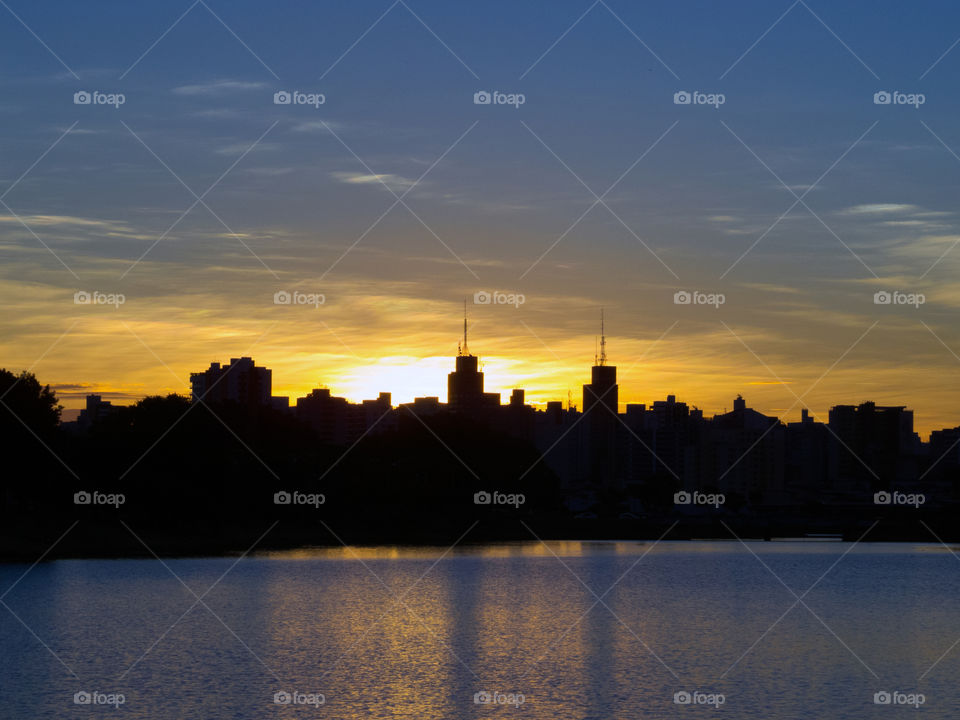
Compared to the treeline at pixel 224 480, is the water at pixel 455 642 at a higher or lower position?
lower

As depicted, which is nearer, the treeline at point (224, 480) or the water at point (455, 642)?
the water at point (455, 642)

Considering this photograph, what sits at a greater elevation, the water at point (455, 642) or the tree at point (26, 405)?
the tree at point (26, 405)

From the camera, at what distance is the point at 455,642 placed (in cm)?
6228

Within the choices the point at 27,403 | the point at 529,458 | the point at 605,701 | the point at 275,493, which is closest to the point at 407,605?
the point at 605,701

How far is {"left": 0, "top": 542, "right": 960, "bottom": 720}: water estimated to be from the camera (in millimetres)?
45188

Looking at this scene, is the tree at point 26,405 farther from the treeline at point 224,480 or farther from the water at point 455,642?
the water at point 455,642

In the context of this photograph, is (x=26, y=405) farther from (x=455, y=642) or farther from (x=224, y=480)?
(x=455, y=642)

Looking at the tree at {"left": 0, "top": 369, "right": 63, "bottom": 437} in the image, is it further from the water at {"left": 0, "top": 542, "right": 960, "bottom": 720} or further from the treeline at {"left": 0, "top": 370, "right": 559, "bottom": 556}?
the water at {"left": 0, "top": 542, "right": 960, "bottom": 720}

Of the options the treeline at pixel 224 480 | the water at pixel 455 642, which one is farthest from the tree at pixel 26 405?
the water at pixel 455 642

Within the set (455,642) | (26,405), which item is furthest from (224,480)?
(455,642)

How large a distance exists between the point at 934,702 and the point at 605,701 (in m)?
12.9

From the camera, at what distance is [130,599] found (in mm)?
79062

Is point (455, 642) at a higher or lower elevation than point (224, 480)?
lower

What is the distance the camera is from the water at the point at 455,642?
1779 inches
